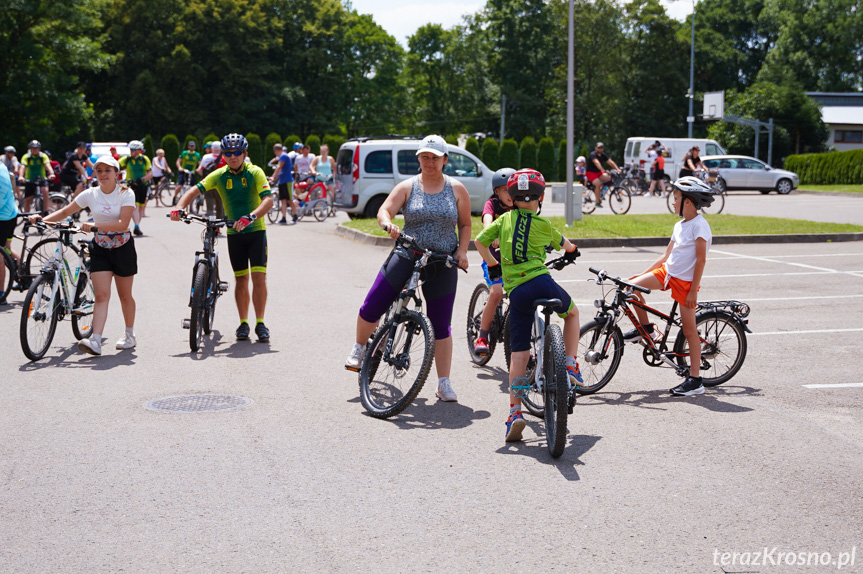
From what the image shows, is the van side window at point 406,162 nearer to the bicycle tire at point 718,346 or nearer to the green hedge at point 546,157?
the bicycle tire at point 718,346

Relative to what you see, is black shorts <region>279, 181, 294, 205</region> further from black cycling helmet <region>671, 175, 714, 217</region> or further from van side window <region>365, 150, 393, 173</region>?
black cycling helmet <region>671, 175, 714, 217</region>

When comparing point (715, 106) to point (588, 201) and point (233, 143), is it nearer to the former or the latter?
point (588, 201)

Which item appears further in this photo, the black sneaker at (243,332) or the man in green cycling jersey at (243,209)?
the black sneaker at (243,332)

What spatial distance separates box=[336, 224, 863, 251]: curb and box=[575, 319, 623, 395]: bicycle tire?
33.8ft

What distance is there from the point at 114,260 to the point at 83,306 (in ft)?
1.99

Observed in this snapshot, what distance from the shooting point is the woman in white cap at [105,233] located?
852 centimetres

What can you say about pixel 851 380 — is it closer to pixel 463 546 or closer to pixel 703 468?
pixel 703 468

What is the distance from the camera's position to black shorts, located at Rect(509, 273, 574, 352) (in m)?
5.89

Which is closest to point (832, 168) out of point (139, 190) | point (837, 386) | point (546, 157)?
point (546, 157)

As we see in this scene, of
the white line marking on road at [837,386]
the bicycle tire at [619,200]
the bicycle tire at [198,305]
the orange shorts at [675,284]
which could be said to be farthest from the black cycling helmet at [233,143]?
the bicycle tire at [619,200]

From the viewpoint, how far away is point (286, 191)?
23234 mm

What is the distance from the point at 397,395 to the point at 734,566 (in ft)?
9.78
